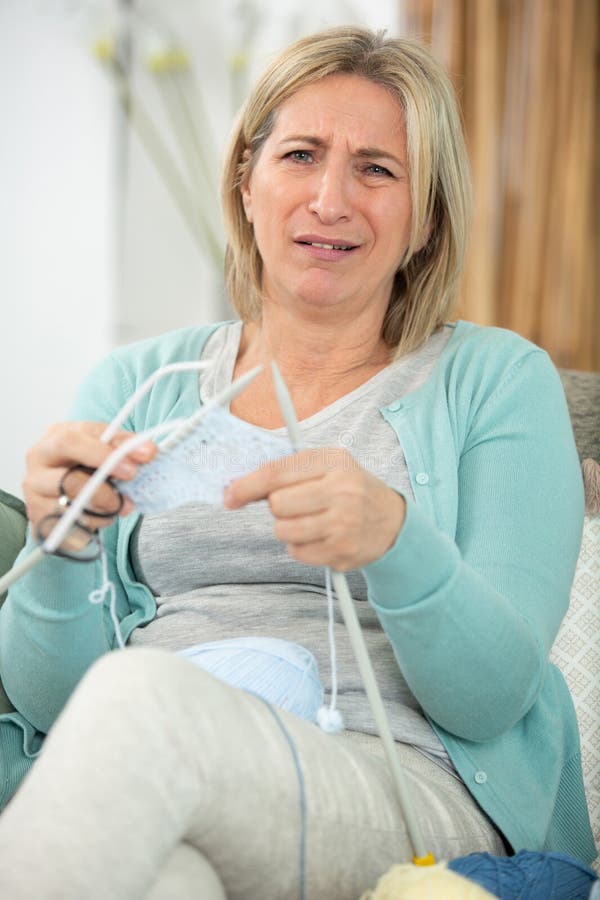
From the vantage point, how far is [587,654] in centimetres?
137

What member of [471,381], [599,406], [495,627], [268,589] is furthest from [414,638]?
[599,406]

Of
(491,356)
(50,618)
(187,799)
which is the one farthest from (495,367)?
(187,799)

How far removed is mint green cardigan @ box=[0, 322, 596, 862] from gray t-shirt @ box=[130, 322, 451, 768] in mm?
27

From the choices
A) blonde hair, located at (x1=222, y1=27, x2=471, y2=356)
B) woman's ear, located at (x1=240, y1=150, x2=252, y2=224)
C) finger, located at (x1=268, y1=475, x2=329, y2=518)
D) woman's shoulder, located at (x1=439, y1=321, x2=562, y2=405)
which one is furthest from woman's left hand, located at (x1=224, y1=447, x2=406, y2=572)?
woman's ear, located at (x1=240, y1=150, x2=252, y2=224)

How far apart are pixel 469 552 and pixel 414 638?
169 millimetres

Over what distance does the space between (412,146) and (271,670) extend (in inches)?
24.8

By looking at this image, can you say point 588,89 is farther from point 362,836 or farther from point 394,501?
point 362,836

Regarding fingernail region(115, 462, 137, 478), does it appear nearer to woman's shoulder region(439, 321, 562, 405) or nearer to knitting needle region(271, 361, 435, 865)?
knitting needle region(271, 361, 435, 865)

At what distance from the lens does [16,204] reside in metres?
2.73

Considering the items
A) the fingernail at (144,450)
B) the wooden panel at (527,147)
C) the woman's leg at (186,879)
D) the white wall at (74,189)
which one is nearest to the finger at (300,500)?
the fingernail at (144,450)

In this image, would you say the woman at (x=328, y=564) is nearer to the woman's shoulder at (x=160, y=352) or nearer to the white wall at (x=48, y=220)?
the woman's shoulder at (x=160, y=352)

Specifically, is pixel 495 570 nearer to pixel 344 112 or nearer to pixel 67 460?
pixel 67 460

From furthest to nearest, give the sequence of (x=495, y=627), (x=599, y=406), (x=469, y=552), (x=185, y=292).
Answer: (x=185, y=292), (x=599, y=406), (x=469, y=552), (x=495, y=627)

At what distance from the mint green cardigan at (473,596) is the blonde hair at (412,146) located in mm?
111
